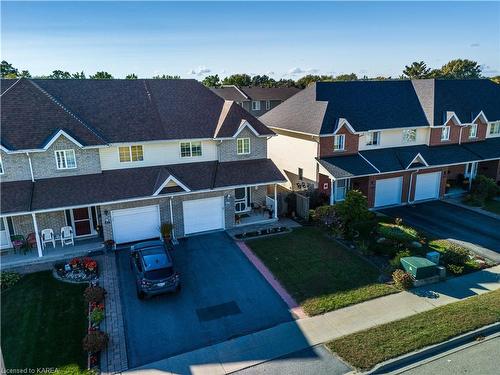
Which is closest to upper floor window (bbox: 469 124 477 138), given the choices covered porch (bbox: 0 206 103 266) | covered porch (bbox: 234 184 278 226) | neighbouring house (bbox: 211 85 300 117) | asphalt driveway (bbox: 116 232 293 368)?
covered porch (bbox: 234 184 278 226)

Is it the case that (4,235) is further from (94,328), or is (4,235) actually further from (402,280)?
(402,280)

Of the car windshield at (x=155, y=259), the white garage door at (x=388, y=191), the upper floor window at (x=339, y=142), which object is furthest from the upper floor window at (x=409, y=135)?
the car windshield at (x=155, y=259)

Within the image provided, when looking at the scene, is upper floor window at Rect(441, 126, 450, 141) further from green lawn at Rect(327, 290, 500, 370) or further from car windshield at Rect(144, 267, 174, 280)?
car windshield at Rect(144, 267, 174, 280)

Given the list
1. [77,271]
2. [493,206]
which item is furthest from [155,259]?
[493,206]

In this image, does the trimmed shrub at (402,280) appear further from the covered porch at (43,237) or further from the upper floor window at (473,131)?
the upper floor window at (473,131)

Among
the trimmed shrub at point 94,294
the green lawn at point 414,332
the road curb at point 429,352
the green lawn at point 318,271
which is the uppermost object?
the trimmed shrub at point 94,294
